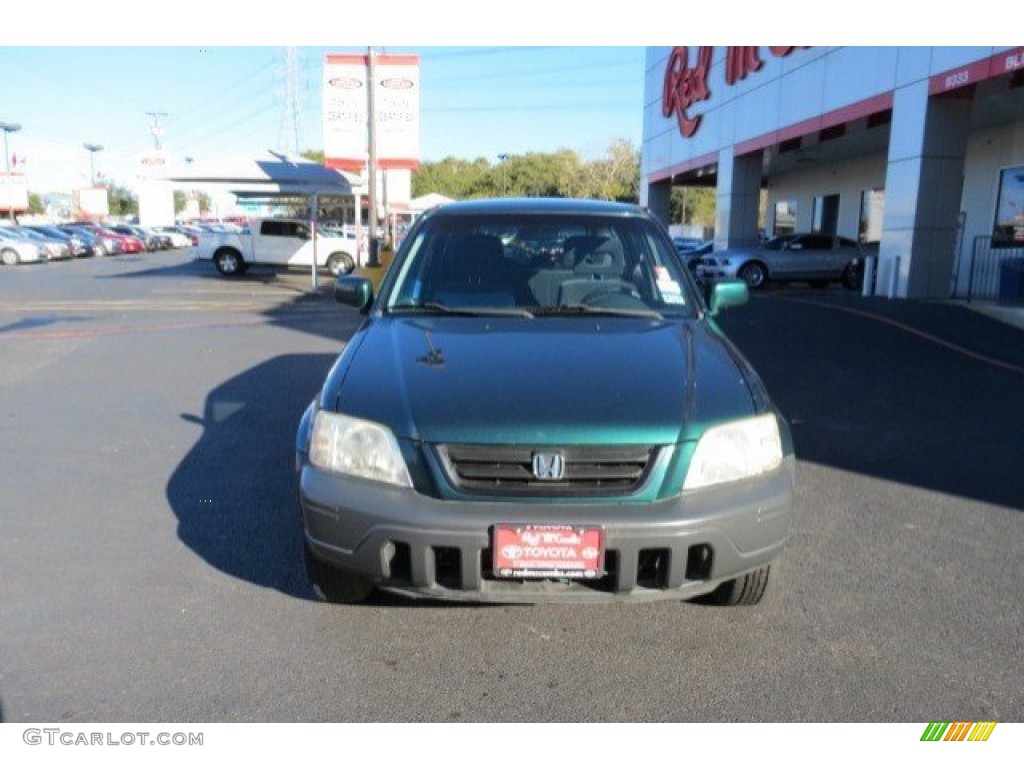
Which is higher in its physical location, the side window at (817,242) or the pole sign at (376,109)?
the pole sign at (376,109)

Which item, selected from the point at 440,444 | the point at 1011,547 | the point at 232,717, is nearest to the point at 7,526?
the point at 232,717

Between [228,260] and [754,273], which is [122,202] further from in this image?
[754,273]

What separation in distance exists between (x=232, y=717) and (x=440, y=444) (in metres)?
1.10

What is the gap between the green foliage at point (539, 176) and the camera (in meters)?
62.2

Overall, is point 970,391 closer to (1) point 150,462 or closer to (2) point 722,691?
(2) point 722,691

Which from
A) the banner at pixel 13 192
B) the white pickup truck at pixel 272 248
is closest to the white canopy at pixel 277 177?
the white pickup truck at pixel 272 248

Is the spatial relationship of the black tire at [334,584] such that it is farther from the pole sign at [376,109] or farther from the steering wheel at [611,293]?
the pole sign at [376,109]

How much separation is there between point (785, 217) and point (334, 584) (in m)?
31.7

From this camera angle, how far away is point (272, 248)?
25.0 metres

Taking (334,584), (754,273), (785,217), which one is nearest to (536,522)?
(334,584)

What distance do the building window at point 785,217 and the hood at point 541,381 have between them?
2887 centimetres

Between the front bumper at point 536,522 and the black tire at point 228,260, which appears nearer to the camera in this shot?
the front bumper at point 536,522

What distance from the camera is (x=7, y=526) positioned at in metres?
4.11

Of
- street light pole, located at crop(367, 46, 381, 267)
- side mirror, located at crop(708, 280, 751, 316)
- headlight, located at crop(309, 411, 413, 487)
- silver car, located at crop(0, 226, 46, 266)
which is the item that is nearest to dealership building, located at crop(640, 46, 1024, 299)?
street light pole, located at crop(367, 46, 381, 267)
